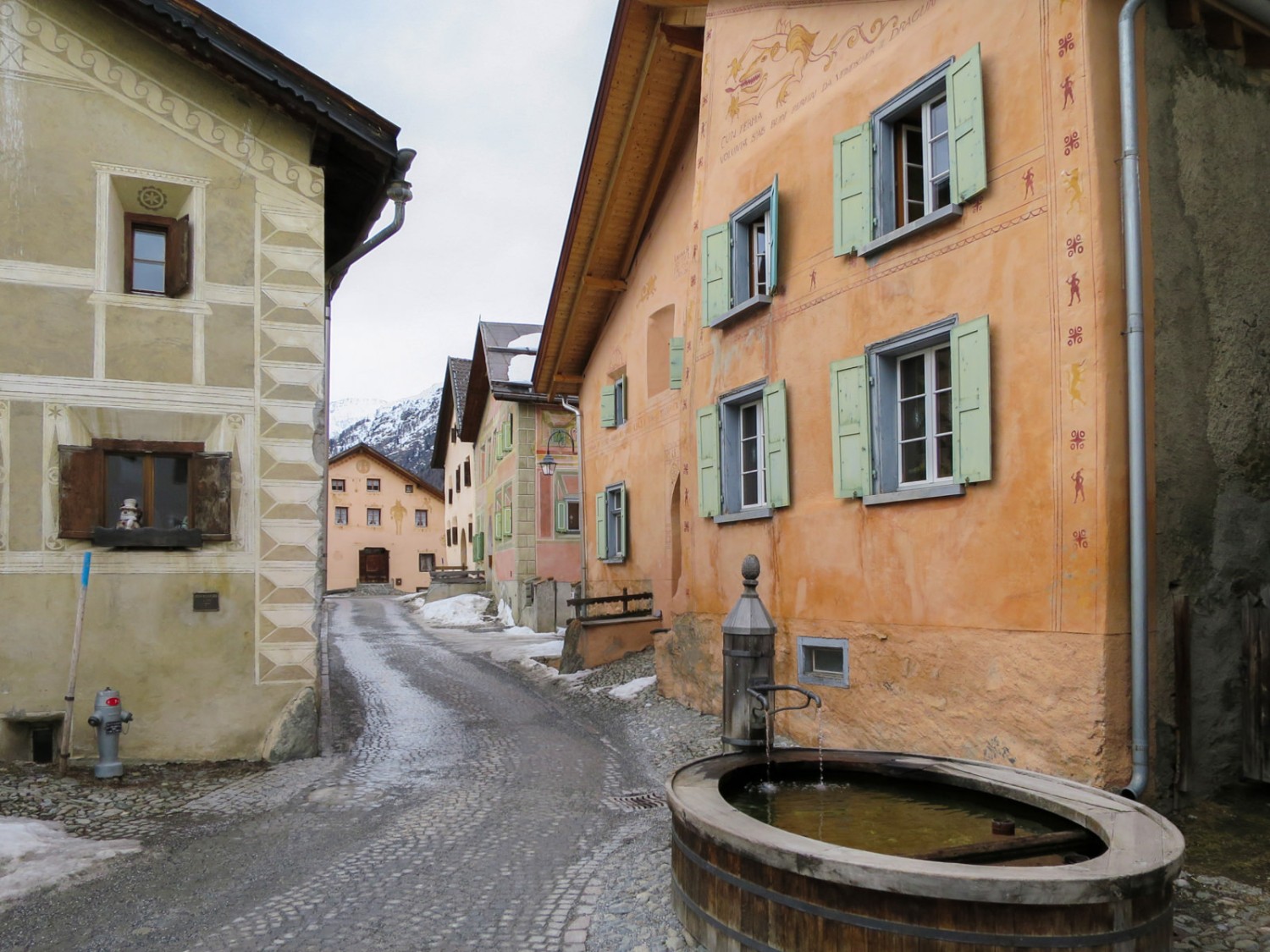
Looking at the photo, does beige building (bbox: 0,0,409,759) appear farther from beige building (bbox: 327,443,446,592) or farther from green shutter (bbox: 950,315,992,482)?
beige building (bbox: 327,443,446,592)

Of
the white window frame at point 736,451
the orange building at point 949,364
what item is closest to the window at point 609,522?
the orange building at point 949,364

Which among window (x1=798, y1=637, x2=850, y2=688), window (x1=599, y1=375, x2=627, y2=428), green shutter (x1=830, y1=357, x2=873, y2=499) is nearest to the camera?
green shutter (x1=830, y1=357, x2=873, y2=499)

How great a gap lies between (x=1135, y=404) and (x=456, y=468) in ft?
117

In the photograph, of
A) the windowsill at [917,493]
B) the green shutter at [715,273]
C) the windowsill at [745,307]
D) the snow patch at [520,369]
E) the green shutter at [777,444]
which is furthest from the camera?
the snow patch at [520,369]

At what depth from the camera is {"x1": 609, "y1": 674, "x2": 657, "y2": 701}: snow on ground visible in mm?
12965

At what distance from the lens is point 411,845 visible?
22.6 ft

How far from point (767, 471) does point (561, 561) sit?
15.4 meters

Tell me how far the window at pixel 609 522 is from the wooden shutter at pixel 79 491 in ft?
34.0

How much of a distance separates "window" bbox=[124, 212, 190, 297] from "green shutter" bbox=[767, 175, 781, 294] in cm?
572

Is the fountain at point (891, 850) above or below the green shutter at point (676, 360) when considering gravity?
below

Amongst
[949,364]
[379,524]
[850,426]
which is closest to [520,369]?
[850,426]

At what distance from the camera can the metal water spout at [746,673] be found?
21.0ft

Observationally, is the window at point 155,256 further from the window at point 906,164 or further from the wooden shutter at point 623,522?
the wooden shutter at point 623,522

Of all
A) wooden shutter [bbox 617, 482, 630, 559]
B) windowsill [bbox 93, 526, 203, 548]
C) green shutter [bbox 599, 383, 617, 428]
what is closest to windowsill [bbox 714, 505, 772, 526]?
windowsill [bbox 93, 526, 203, 548]
